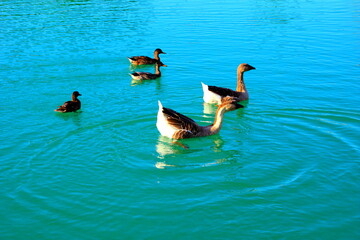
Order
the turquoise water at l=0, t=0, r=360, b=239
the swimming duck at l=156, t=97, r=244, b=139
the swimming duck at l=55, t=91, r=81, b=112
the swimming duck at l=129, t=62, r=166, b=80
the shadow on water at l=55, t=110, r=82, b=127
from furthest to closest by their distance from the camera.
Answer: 1. the swimming duck at l=129, t=62, r=166, b=80
2. the swimming duck at l=55, t=91, r=81, b=112
3. the shadow on water at l=55, t=110, r=82, b=127
4. the swimming duck at l=156, t=97, r=244, b=139
5. the turquoise water at l=0, t=0, r=360, b=239

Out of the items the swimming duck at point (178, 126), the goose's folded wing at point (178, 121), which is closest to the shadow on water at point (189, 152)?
the swimming duck at point (178, 126)

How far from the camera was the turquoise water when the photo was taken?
8.88 metres

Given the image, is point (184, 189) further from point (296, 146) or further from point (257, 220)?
point (296, 146)

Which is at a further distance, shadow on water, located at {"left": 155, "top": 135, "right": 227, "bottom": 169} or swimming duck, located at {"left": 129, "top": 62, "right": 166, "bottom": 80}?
swimming duck, located at {"left": 129, "top": 62, "right": 166, "bottom": 80}

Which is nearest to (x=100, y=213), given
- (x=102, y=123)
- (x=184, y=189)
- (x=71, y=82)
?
(x=184, y=189)

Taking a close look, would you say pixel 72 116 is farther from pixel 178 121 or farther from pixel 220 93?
pixel 220 93

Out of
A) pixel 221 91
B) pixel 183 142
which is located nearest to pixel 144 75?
pixel 221 91

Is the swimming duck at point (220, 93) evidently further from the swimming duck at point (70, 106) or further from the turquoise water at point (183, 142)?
the swimming duck at point (70, 106)

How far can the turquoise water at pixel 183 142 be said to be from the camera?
8.88 metres

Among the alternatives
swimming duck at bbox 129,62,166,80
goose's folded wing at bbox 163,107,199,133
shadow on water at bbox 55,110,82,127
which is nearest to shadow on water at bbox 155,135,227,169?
goose's folded wing at bbox 163,107,199,133

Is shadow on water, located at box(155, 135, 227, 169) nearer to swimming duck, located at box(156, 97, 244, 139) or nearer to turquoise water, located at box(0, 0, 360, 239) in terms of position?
turquoise water, located at box(0, 0, 360, 239)

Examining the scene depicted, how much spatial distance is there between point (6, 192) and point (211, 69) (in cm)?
1230

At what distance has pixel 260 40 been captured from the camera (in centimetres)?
2527

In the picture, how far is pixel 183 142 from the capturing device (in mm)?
12516
